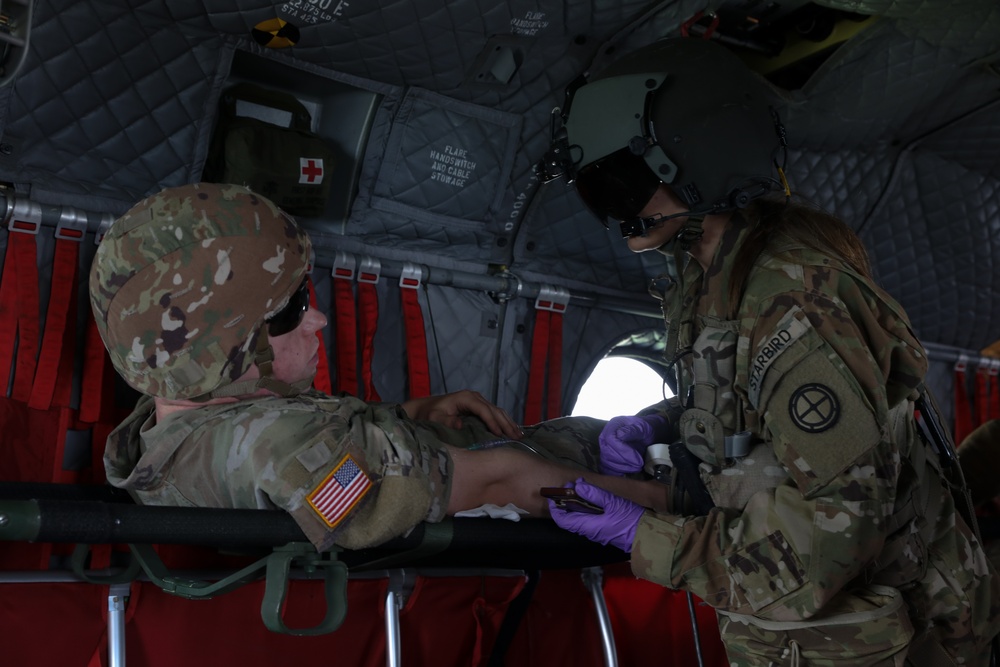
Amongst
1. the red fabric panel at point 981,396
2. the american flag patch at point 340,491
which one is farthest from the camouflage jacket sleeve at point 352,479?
the red fabric panel at point 981,396

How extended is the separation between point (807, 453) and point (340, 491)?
0.99 meters

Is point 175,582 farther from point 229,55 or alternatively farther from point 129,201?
point 229,55

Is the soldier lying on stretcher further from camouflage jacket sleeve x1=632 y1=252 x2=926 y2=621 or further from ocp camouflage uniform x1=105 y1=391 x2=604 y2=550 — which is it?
camouflage jacket sleeve x1=632 y1=252 x2=926 y2=621

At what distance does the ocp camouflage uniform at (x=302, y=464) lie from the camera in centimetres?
207

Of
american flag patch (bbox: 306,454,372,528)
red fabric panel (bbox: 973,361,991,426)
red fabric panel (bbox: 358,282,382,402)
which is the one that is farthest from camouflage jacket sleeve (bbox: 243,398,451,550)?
red fabric panel (bbox: 973,361,991,426)

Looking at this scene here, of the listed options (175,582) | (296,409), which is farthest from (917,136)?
(175,582)

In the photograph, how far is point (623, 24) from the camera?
344 cm

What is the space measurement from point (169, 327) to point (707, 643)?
2200 mm

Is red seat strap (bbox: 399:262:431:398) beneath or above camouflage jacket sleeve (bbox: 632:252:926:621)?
beneath

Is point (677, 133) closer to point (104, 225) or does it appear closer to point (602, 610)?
point (602, 610)

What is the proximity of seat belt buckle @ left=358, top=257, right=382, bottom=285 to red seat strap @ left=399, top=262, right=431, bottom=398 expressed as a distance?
0.12 m

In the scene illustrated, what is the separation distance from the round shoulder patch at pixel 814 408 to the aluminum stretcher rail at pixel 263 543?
0.63 meters

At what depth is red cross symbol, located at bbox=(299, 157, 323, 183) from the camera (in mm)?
3174

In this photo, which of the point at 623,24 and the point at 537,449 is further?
the point at 623,24
